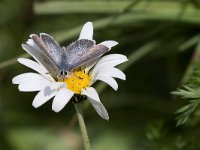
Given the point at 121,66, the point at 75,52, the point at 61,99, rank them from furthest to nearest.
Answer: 1. the point at 121,66
2. the point at 75,52
3. the point at 61,99

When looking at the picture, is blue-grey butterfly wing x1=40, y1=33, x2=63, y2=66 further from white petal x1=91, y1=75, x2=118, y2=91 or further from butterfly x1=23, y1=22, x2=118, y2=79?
white petal x1=91, y1=75, x2=118, y2=91

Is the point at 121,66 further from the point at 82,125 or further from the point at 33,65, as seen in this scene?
the point at 82,125

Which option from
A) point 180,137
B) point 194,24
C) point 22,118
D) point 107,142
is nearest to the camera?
point 180,137

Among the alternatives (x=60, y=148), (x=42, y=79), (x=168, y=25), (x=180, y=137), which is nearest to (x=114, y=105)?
(x=60, y=148)

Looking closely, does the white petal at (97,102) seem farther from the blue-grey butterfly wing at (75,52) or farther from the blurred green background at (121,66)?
the blurred green background at (121,66)

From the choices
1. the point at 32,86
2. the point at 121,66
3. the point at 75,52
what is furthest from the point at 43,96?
the point at 121,66

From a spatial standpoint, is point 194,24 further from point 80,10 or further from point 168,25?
point 80,10
